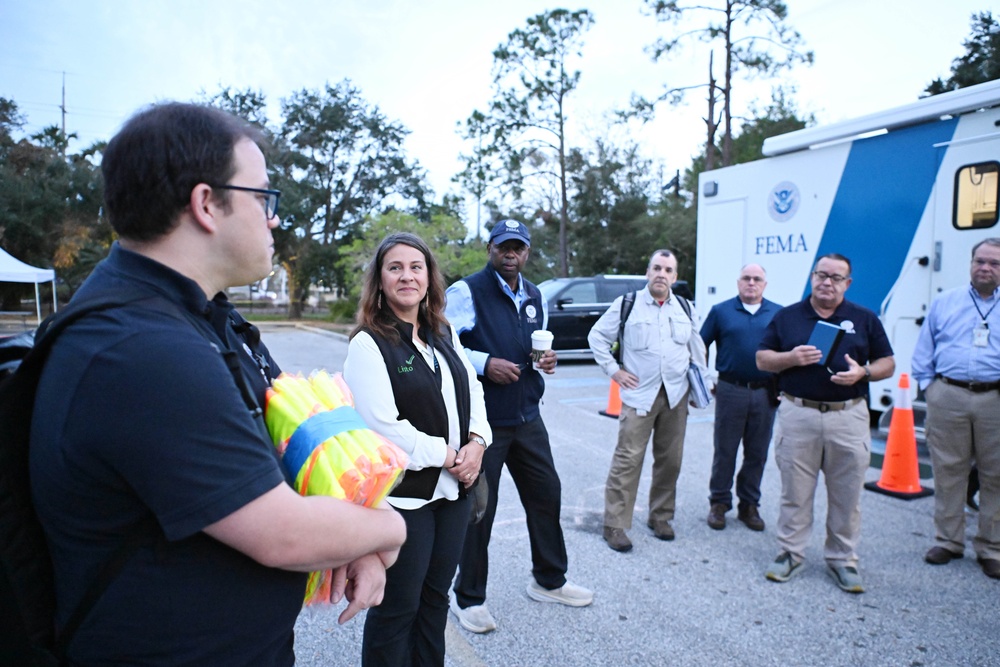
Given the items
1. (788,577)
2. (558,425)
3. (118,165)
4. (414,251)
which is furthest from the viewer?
(558,425)

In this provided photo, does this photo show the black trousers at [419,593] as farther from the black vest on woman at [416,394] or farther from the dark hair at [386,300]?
the dark hair at [386,300]

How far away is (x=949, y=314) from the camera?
438 centimetres

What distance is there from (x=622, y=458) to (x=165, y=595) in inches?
145

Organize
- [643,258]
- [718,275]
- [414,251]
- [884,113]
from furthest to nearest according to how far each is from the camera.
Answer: [643,258] → [718,275] → [884,113] → [414,251]

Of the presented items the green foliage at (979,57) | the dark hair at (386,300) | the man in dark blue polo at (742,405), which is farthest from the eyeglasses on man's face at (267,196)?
Result: the green foliage at (979,57)

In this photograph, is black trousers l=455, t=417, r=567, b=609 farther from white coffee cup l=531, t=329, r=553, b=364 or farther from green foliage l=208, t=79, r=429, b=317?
green foliage l=208, t=79, r=429, b=317

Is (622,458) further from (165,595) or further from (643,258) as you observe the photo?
(643,258)

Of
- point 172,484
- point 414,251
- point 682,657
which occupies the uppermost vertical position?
point 414,251

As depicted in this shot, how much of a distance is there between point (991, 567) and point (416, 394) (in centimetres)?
378

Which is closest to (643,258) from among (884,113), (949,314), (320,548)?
(884,113)

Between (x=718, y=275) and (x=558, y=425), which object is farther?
(x=718, y=275)

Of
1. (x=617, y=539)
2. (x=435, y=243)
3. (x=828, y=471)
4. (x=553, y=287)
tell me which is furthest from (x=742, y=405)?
(x=435, y=243)

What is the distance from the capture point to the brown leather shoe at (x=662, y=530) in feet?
14.8

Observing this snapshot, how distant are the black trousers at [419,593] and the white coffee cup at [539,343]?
1.07m
